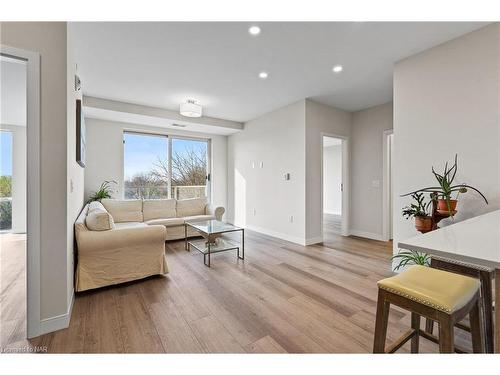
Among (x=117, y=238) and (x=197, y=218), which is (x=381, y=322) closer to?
(x=117, y=238)

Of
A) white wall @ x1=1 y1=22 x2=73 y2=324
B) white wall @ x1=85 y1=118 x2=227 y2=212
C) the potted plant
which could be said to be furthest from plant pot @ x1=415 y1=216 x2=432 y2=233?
white wall @ x1=85 y1=118 x2=227 y2=212

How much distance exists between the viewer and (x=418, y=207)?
8.14 ft

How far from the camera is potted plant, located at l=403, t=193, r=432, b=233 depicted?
2.32m

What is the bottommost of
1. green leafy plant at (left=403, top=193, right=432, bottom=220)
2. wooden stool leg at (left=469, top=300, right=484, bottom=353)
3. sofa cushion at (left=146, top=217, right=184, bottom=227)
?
wooden stool leg at (left=469, top=300, right=484, bottom=353)

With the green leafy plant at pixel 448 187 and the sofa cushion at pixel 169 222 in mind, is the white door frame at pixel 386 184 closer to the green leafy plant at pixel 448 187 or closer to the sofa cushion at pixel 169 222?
the green leafy plant at pixel 448 187

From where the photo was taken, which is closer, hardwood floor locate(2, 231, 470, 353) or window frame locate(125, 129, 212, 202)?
hardwood floor locate(2, 231, 470, 353)

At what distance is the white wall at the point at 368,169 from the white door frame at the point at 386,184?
0.06m

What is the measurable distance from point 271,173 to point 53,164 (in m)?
3.72

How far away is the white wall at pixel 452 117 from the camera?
216 cm

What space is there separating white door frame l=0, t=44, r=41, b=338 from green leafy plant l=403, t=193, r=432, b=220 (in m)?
3.39

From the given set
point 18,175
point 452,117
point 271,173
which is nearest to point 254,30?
point 452,117

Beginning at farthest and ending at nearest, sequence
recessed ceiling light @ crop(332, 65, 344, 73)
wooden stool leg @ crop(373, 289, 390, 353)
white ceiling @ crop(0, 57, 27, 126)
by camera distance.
A: recessed ceiling light @ crop(332, 65, 344, 73), white ceiling @ crop(0, 57, 27, 126), wooden stool leg @ crop(373, 289, 390, 353)

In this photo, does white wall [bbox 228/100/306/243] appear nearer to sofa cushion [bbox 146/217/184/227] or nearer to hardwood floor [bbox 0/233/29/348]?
sofa cushion [bbox 146/217/184/227]

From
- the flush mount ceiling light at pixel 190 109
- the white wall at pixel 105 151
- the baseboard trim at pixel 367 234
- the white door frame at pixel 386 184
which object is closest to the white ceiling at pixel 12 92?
the white wall at pixel 105 151
